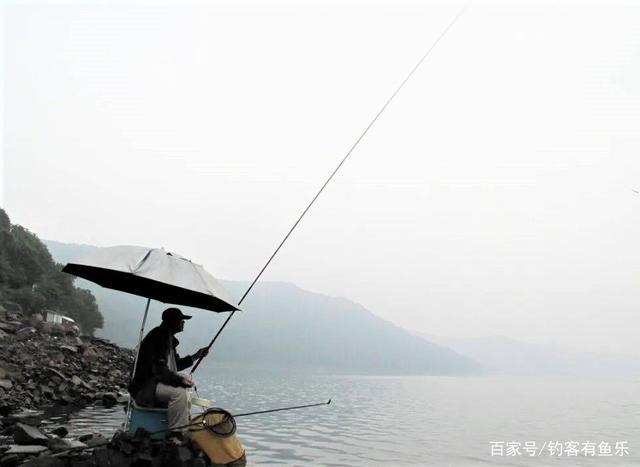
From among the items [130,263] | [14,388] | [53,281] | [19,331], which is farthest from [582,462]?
[53,281]

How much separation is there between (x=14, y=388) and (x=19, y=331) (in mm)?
11580

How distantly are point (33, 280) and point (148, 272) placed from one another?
6186cm

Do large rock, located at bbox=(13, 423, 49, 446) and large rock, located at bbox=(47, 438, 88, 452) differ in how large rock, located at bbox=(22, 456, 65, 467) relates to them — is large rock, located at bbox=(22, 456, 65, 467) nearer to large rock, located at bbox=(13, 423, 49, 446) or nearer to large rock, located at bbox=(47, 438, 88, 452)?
large rock, located at bbox=(47, 438, 88, 452)

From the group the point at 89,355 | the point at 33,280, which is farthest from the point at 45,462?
the point at 33,280

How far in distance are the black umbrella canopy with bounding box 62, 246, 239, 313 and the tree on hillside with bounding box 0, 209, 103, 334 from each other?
47.8 metres

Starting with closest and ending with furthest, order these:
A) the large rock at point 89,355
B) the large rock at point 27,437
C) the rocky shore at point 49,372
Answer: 1. the large rock at point 27,437
2. the rocky shore at point 49,372
3. the large rock at point 89,355

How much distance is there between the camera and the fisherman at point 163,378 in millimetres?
7697

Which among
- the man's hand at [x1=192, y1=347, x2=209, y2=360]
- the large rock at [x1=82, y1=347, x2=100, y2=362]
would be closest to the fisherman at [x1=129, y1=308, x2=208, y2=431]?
the man's hand at [x1=192, y1=347, x2=209, y2=360]

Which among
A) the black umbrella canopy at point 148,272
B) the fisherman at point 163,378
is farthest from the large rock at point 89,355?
the fisherman at point 163,378

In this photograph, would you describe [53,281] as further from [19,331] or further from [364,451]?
[364,451]

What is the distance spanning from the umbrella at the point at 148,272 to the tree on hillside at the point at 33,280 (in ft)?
157

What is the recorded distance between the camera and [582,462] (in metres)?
18.1

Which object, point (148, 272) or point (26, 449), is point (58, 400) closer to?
point (26, 449)

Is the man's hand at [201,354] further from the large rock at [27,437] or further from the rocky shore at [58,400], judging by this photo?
the large rock at [27,437]
